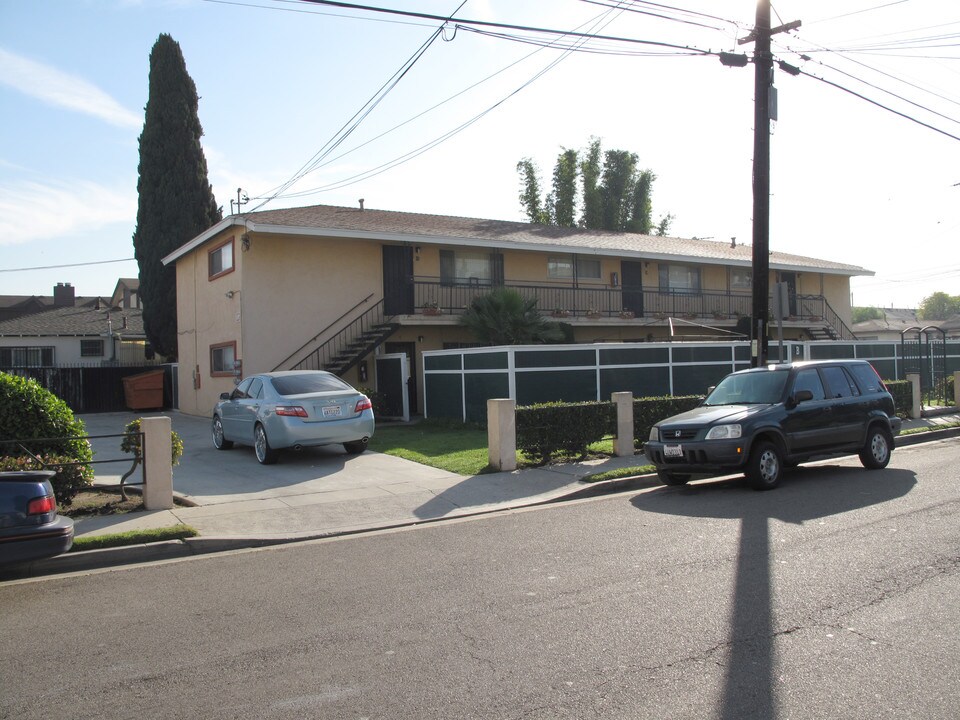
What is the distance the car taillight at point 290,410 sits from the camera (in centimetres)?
1268

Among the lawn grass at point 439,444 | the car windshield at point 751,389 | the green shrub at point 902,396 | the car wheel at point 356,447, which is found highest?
the car windshield at point 751,389

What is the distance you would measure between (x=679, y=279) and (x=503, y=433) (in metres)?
18.7

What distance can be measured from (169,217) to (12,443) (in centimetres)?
2416

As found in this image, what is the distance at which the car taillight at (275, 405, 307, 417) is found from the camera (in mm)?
12680

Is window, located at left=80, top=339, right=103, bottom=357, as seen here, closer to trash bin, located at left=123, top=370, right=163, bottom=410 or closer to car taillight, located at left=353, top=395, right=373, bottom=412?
trash bin, located at left=123, top=370, right=163, bottom=410

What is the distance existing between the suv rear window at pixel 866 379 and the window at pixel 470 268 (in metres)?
12.9

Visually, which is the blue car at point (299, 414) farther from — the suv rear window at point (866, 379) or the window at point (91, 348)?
the window at point (91, 348)

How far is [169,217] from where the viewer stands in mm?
31359

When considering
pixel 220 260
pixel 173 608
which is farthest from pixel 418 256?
pixel 173 608

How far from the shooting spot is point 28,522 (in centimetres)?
594

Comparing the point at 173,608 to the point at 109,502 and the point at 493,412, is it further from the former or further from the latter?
the point at 493,412

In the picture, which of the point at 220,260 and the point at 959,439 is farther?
the point at 220,260

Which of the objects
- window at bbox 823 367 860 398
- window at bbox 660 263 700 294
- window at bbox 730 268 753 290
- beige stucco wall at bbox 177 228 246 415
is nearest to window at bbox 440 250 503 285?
beige stucco wall at bbox 177 228 246 415

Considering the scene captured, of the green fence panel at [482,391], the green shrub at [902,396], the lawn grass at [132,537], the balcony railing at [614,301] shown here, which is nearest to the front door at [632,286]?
the balcony railing at [614,301]
